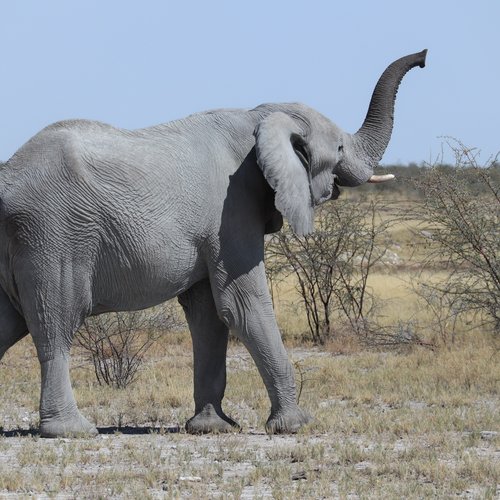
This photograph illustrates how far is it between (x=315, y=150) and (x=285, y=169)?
64 centimetres

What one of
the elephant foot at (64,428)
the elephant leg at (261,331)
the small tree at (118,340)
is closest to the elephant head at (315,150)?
the elephant leg at (261,331)

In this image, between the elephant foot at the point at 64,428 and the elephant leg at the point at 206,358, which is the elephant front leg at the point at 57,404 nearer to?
the elephant foot at the point at 64,428

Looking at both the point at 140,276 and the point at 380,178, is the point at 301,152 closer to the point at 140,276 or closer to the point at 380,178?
the point at 380,178

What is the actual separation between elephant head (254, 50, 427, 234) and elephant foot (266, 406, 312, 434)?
1.41 meters

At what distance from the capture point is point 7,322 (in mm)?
9547

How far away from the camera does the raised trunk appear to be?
10375mm

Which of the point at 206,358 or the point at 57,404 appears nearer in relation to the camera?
the point at 57,404

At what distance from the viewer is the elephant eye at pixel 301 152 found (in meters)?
9.89

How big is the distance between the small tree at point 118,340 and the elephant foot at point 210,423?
3087 millimetres

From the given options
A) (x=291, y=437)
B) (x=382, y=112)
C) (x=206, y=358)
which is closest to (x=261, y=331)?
(x=206, y=358)

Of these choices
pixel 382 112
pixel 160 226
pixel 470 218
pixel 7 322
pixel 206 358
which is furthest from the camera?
pixel 470 218

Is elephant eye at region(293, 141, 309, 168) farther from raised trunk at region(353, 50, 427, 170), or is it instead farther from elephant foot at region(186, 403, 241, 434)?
elephant foot at region(186, 403, 241, 434)

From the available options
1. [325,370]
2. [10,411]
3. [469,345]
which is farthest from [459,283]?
[10,411]

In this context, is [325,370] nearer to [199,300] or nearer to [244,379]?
[244,379]
